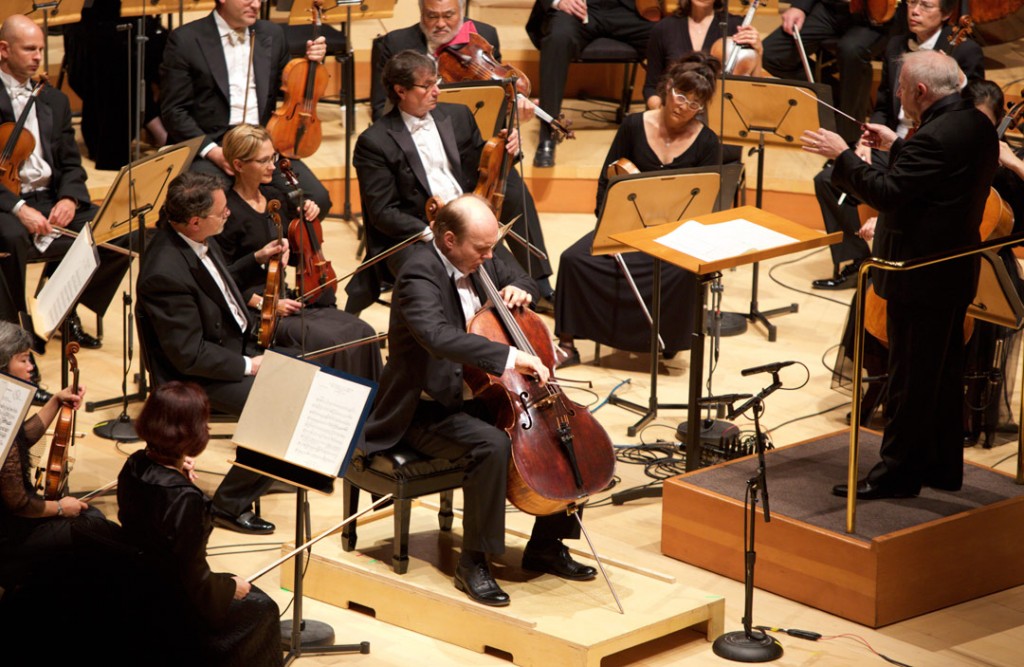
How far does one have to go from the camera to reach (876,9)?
8.15 m

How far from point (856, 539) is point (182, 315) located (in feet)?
7.30

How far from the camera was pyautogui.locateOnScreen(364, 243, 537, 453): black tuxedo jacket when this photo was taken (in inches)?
161

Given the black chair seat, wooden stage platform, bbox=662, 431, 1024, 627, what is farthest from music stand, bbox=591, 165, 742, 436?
the black chair seat

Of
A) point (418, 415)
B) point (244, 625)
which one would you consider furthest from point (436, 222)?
point (244, 625)

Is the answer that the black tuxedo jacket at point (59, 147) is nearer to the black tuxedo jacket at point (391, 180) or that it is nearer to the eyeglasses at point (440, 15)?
the black tuxedo jacket at point (391, 180)

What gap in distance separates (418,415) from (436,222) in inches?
21.7

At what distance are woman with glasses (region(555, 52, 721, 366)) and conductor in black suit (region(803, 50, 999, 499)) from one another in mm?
1523

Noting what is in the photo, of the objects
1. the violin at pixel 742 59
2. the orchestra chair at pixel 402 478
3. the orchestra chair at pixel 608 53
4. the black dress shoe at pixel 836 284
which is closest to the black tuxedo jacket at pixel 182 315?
the orchestra chair at pixel 402 478

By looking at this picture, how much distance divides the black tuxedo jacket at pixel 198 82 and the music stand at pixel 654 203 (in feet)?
6.97

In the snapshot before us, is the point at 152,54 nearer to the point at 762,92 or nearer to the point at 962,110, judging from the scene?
the point at 762,92

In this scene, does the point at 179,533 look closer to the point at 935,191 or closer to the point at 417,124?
the point at 935,191

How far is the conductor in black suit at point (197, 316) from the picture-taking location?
484cm

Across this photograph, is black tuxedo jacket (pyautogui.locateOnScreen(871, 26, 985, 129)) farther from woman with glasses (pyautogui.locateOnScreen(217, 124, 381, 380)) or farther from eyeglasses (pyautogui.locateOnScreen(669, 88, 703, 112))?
woman with glasses (pyautogui.locateOnScreen(217, 124, 381, 380))

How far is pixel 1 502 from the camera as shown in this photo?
13.0 ft
